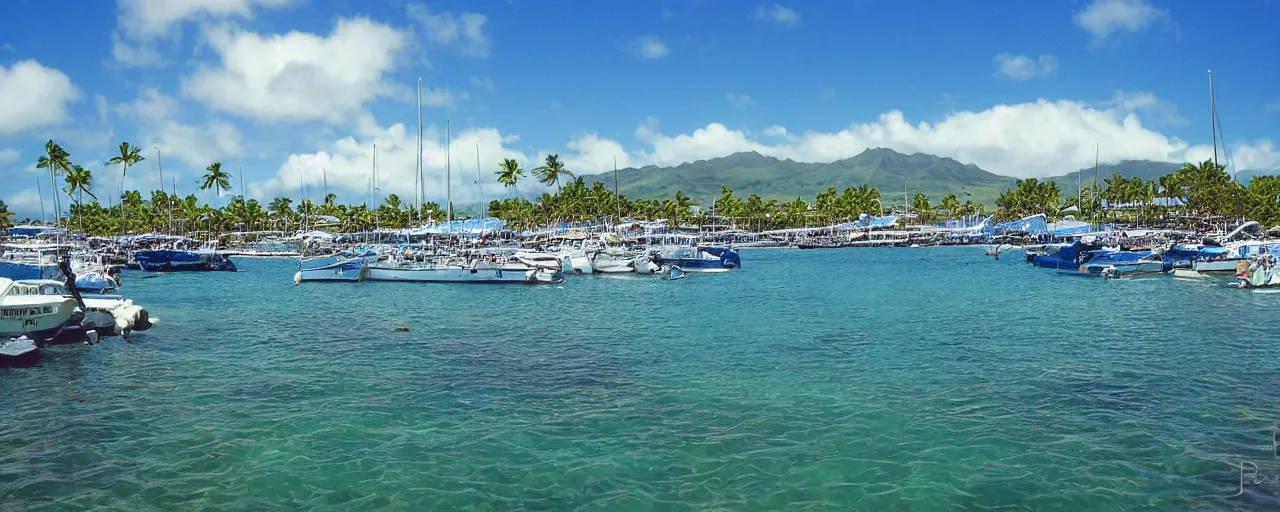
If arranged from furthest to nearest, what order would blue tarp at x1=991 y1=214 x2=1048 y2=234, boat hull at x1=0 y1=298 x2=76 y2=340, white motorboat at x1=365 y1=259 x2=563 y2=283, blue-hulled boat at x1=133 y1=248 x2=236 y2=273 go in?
blue tarp at x1=991 y1=214 x2=1048 y2=234 → blue-hulled boat at x1=133 y1=248 x2=236 y2=273 → white motorboat at x1=365 y1=259 x2=563 y2=283 → boat hull at x1=0 y1=298 x2=76 y2=340

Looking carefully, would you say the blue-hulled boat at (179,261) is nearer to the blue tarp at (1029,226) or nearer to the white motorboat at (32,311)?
the white motorboat at (32,311)

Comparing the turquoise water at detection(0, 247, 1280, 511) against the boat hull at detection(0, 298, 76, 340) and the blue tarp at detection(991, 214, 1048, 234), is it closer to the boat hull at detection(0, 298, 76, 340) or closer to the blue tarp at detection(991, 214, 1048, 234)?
the boat hull at detection(0, 298, 76, 340)

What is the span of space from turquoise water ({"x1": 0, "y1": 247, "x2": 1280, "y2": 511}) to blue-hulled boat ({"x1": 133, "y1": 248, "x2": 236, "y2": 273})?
2342 inches

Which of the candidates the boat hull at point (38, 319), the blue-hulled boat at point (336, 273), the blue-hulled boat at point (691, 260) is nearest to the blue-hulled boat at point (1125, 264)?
the blue-hulled boat at point (691, 260)

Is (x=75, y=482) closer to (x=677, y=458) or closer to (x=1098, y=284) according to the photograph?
(x=677, y=458)

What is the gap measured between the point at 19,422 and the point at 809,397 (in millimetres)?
21185

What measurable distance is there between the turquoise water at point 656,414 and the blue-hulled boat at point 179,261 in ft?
195

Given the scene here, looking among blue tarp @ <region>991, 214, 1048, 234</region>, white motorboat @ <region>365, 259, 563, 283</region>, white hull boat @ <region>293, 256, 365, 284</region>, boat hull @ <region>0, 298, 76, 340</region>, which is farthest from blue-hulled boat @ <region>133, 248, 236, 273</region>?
blue tarp @ <region>991, 214, 1048, 234</region>

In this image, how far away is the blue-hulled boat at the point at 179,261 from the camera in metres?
93.4

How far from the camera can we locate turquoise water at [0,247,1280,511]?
617 inches

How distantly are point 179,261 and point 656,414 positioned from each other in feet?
298

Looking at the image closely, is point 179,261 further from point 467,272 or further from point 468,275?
point 468,275

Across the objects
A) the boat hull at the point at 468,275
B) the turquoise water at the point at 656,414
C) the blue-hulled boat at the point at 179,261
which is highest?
the blue-hulled boat at the point at 179,261

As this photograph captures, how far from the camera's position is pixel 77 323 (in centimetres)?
3300
